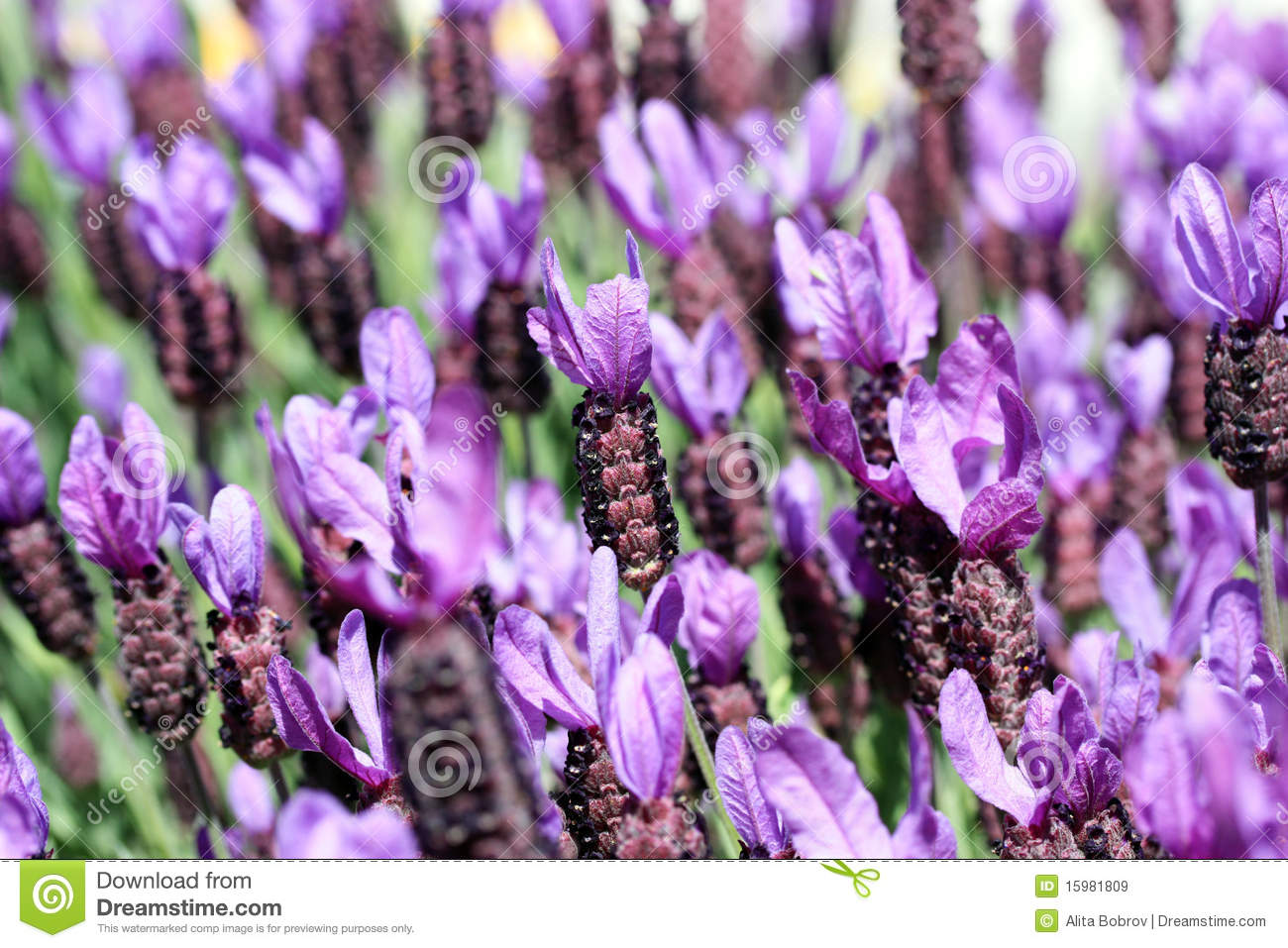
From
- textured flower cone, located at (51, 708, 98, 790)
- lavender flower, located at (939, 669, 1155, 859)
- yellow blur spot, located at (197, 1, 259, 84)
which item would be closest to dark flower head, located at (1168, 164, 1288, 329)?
lavender flower, located at (939, 669, 1155, 859)

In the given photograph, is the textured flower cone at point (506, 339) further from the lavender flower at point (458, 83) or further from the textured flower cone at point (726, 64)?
the textured flower cone at point (726, 64)

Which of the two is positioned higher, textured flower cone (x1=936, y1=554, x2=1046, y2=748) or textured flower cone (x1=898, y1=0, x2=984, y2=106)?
textured flower cone (x1=898, y1=0, x2=984, y2=106)

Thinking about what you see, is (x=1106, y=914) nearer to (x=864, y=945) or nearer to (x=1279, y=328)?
(x=864, y=945)

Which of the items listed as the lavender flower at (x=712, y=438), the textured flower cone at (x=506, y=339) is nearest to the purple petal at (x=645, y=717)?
the lavender flower at (x=712, y=438)

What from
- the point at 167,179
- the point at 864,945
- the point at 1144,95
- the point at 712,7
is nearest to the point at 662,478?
the point at 864,945

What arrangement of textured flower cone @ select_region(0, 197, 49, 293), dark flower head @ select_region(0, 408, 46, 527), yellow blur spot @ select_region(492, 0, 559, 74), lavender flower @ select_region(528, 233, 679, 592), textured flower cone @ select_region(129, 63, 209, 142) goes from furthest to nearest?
yellow blur spot @ select_region(492, 0, 559, 74) < textured flower cone @ select_region(129, 63, 209, 142) < textured flower cone @ select_region(0, 197, 49, 293) < dark flower head @ select_region(0, 408, 46, 527) < lavender flower @ select_region(528, 233, 679, 592)

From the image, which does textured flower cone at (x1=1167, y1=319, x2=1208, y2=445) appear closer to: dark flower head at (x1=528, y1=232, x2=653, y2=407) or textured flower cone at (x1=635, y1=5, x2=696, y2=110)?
textured flower cone at (x1=635, y1=5, x2=696, y2=110)

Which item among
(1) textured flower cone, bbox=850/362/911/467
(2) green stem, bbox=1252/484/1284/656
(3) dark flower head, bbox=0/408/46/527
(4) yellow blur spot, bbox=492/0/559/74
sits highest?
(4) yellow blur spot, bbox=492/0/559/74
